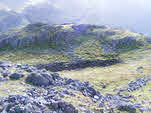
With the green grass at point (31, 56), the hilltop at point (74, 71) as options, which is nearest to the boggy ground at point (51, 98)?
the hilltop at point (74, 71)

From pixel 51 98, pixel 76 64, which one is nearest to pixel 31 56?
pixel 76 64

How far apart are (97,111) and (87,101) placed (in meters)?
3.42

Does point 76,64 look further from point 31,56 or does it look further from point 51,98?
point 51,98

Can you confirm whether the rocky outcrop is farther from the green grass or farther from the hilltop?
the green grass

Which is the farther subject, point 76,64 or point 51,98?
point 76,64

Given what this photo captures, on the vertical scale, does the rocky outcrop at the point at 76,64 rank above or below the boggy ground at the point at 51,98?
below

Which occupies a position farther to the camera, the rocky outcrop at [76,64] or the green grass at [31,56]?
the green grass at [31,56]

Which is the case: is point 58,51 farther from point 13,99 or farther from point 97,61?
point 13,99

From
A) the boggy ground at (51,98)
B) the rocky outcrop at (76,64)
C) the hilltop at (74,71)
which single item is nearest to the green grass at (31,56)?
the hilltop at (74,71)

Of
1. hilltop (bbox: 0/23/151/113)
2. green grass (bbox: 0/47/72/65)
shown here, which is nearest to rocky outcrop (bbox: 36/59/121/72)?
hilltop (bbox: 0/23/151/113)

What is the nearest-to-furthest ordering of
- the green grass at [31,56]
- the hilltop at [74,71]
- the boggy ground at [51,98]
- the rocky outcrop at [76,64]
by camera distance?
the boggy ground at [51,98]
the hilltop at [74,71]
the rocky outcrop at [76,64]
the green grass at [31,56]

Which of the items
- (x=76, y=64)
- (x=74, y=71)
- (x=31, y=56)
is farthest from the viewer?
(x=31, y=56)

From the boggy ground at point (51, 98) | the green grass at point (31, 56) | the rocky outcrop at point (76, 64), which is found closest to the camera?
the boggy ground at point (51, 98)

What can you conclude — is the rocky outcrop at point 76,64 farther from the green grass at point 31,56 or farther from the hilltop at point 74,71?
the green grass at point 31,56
